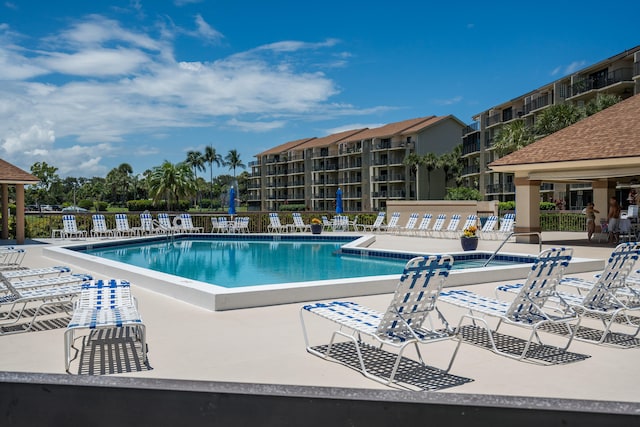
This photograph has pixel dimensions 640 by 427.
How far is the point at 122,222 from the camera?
74.4ft

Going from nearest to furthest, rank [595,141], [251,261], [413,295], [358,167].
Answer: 1. [413,295]
2. [251,261]
3. [595,141]
4. [358,167]

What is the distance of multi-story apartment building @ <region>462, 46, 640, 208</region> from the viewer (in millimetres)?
44781

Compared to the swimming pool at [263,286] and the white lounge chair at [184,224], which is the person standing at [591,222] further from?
the white lounge chair at [184,224]

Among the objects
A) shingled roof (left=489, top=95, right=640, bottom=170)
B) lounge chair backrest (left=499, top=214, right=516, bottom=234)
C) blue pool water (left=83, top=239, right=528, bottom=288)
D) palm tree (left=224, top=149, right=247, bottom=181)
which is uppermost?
palm tree (left=224, top=149, right=247, bottom=181)

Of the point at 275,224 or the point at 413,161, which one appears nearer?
the point at 275,224

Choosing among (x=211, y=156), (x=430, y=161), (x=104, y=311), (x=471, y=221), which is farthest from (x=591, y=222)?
(x=211, y=156)

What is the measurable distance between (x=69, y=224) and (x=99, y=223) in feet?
4.17

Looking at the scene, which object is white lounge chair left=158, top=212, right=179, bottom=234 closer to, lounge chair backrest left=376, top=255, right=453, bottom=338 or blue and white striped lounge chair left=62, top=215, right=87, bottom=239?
blue and white striped lounge chair left=62, top=215, right=87, bottom=239

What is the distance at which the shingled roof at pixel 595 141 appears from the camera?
17.0m

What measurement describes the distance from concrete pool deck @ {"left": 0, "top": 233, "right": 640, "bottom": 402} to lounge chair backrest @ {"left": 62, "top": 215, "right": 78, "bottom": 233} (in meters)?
16.0

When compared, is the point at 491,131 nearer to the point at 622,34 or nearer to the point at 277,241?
the point at 622,34

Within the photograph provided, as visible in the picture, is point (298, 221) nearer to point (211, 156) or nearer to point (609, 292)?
point (609, 292)

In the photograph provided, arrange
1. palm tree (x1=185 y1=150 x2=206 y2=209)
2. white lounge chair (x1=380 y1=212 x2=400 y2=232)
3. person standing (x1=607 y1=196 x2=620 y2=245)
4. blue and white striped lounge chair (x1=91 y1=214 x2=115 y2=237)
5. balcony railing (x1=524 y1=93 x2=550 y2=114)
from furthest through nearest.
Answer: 1. palm tree (x1=185 y1=150 x2=206 y2=209)
2. balcony railing (x1=524 y1=93 x2=550 y2=114)
3. white lounge chair (x1=380 y1=212 x2=400 y2=232)
4. blue and white striped lounge chair (x1=91 y1=214 x2=115 y2=237)
5. person standing (x1=607 y1=196 x2=620 y2=245)

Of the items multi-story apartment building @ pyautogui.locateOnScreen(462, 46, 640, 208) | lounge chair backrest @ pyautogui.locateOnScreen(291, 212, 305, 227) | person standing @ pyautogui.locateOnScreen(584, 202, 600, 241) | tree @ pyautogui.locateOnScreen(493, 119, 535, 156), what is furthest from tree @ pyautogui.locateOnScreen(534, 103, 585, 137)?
lounge chair backrest @ pyautogui.locateOnScreen(291, 212, 305, 227)
